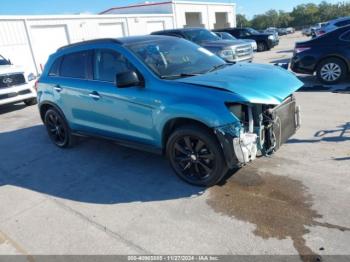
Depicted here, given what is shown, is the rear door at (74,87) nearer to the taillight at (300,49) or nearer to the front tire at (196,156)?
the front tire at (196,156)

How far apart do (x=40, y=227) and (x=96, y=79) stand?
2218 mm

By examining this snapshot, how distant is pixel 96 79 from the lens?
4.96 metres

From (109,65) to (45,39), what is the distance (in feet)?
57.6

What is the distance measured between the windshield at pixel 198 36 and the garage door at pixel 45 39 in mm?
10293

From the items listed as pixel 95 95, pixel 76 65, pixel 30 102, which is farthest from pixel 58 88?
pixel 30 102

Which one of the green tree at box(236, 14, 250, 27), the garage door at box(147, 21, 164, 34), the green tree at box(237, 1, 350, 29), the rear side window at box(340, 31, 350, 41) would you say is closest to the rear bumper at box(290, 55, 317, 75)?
the rear side window at box(340, 31, 350, 41)

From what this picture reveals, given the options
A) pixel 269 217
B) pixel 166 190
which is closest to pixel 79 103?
pixel 166 190

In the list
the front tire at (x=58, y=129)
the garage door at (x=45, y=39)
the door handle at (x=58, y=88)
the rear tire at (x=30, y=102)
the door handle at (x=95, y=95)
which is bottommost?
the rear tire at (x=30, y=102)

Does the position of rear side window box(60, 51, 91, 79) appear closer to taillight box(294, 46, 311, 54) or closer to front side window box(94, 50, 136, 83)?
front side window box(94, 50, 136, 83)

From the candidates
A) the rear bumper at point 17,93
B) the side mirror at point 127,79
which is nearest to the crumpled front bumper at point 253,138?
the side mirror at point 127,79

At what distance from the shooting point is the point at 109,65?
482 cm

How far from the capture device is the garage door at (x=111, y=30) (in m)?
24.9

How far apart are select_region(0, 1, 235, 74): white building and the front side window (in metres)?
14.4

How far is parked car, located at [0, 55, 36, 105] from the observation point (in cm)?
1003
